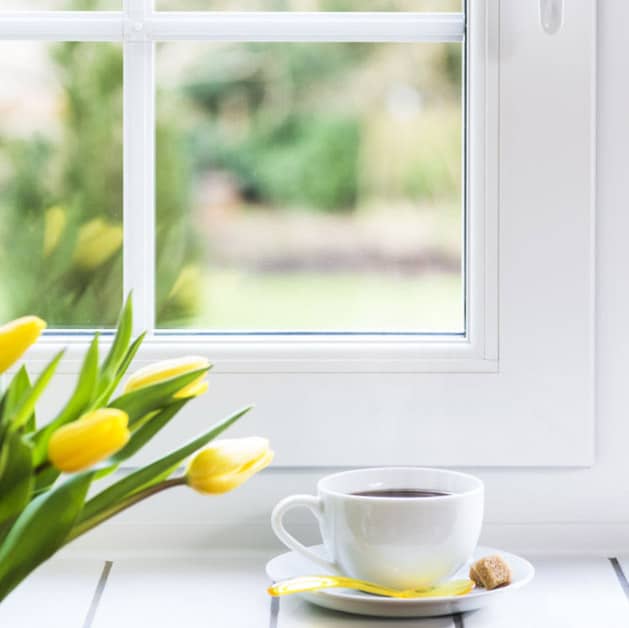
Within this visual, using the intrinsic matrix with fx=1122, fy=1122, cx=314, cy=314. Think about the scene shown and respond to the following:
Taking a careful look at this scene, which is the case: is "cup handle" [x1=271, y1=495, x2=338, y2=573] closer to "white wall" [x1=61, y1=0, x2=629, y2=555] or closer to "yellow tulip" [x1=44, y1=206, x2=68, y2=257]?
"white wall" [x1=61, y1=0, x2=629, y2=555]

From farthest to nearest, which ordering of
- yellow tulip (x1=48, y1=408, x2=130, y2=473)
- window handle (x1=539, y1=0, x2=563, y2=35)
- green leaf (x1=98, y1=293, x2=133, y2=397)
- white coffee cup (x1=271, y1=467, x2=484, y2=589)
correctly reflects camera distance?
window handle (x1=539, y1=0, x2=563, y2=35) → white coffee cup (x1=271, y1=467, x2=484, y2=589) → green leaf (x1=98, y1=293, x2=133, y2=397) → yellow tulip (x1=48, y1=408, x2=130, y2=473)

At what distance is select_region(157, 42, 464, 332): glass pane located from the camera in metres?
1.04

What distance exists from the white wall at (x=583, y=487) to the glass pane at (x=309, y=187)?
137 mm

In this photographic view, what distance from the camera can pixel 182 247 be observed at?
1050mm

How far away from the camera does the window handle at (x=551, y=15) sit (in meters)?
0.96

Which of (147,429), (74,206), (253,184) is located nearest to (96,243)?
(74,206)

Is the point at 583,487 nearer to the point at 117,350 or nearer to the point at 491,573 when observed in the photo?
the point at 491,573

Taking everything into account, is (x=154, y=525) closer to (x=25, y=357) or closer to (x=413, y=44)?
(x=25, y=357)

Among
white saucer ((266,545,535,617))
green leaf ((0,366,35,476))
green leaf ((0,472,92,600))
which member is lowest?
white saucer ((266,545,535,617))

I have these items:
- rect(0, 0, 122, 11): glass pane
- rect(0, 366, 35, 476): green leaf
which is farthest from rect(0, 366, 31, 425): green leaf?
rect(0, 0, 122, 11): glass pane

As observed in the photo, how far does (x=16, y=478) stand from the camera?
584 mm

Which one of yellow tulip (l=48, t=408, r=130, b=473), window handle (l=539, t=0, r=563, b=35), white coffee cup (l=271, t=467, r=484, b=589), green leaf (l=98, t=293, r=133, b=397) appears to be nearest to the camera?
yellow tulip (l=48, t=408, r=130, b=473)

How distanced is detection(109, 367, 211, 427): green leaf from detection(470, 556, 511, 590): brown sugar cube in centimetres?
31

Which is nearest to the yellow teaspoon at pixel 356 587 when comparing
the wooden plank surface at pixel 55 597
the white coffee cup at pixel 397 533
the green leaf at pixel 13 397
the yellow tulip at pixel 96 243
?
the white coffee cup at pixel 397 533
